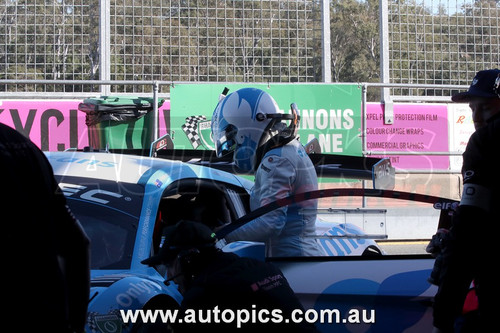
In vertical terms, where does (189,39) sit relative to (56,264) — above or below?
above

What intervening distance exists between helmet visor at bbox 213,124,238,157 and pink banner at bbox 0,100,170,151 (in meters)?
5.37

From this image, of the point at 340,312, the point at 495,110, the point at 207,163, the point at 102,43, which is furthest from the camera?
the point at 102,43

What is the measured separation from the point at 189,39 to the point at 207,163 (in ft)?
23.6

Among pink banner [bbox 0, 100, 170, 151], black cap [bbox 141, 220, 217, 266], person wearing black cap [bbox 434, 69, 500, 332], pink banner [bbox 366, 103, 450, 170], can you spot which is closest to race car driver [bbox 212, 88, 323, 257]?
black cap [bbox 141, 220, 217, 266]

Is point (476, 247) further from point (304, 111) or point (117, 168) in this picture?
point (304, 111)

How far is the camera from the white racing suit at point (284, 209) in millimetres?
4082

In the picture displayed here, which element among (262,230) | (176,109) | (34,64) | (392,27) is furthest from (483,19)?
(262,230)

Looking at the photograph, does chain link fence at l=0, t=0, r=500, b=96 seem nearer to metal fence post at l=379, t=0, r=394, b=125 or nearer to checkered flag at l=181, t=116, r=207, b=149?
metal fence post at l=379, t=0, r=394, b=125

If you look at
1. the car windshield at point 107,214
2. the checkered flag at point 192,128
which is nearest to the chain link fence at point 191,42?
the checkered flag at point 192,128

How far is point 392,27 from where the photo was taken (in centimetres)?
1327

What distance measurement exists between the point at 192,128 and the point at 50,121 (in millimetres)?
2045

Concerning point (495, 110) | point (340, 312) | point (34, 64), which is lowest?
point (340, 312)

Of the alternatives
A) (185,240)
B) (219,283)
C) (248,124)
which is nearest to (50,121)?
(248,124)

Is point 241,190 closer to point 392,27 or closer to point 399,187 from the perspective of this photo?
point 399,187
